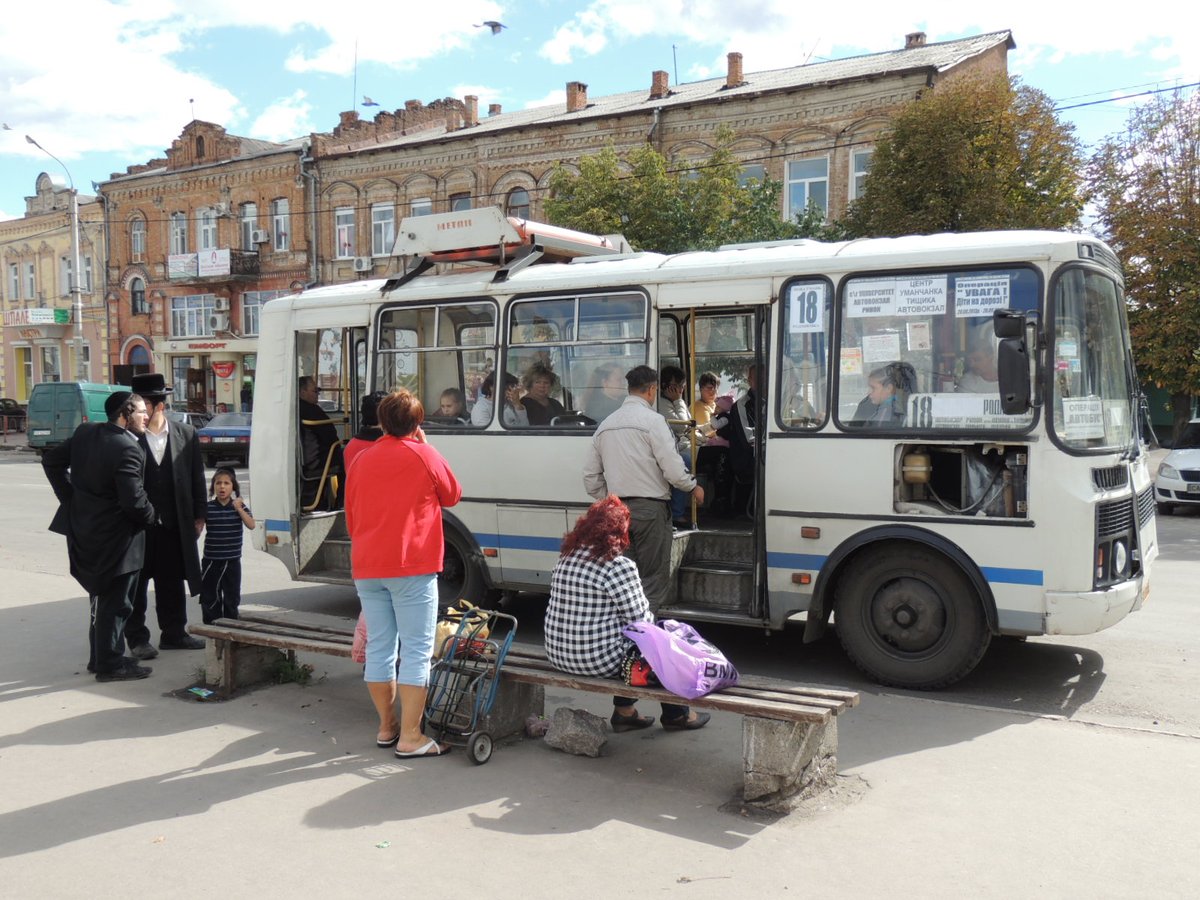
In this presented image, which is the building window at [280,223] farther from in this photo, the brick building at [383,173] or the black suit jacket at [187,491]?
the black suit jacket at [187,491]

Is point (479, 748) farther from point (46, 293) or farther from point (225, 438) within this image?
point (46, 293)

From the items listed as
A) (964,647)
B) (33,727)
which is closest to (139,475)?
(33,727)

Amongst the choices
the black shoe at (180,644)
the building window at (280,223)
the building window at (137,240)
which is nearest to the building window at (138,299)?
the building window at (137,240)

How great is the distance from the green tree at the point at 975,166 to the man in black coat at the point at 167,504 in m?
14.8

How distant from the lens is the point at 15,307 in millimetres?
52500

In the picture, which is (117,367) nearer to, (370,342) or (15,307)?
(15,307)

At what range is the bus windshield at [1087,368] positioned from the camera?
609 centimetres

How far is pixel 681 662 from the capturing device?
4.88 m

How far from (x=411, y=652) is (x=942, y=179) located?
16.5m

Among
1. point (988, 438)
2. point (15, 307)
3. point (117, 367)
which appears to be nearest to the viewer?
point (988, 438)

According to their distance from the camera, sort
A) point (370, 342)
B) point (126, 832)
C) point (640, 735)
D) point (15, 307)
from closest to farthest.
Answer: point (126, 832)
point (640, 735)
point (370, 342)
point (15, 307)

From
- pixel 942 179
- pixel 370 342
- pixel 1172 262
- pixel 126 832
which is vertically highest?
pixel 942 179

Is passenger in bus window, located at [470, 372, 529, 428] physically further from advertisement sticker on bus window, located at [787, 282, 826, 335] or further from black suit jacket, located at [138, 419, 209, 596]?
advertisement sticker on bus window, located at [787, 282, 826, 335]

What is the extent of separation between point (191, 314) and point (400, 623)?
137 feet
